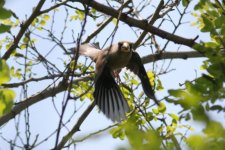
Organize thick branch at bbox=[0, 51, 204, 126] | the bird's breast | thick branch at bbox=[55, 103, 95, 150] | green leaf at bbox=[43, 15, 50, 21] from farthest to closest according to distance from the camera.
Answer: green leaf at bbox=[43, 15, 50, 21]
the bird's breast
thick branch at bbox=[0, 51, 204, 126]
thick branch at bbox=[55, 103, 95, 150]

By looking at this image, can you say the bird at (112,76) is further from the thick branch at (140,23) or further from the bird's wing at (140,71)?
the thick branch at (140,23)

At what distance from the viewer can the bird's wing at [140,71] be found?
2.96m

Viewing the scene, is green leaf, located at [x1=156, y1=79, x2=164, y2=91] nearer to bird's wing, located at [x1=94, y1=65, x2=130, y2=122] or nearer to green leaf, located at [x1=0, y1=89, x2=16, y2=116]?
bird's wing, located at [x1=94, y1=65, x2=130, y2=122]

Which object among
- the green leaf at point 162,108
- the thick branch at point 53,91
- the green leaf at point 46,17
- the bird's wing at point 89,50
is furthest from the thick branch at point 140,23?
the green leaf at point 46,17

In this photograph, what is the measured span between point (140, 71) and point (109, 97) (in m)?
0.35

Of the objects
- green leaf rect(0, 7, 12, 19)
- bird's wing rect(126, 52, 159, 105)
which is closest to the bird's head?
bird's wing rect(126, 52, 159, 105)

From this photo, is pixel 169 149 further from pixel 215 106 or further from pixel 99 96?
pixel 99 96

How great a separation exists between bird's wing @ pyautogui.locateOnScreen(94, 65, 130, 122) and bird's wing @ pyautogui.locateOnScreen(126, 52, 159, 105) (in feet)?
0.57

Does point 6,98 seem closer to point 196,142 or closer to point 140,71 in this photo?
point 196,142

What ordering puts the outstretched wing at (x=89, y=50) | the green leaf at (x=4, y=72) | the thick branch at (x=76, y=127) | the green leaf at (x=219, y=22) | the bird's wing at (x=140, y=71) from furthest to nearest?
the outstretched wing at (x=89, y=50), the bird's wing at (x=140, y=71), the thick branch at (x=76, y=127), the green leaf at (x=219, y=22), the green leaf at (x=4, y=72)

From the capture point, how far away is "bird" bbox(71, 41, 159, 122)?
2.92 meters

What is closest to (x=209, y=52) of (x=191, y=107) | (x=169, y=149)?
(x=191, y=107)

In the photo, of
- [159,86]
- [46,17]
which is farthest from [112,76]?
[46,17]

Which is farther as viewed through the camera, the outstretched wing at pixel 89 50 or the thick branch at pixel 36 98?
the outstretched wing at pixel 89 50
